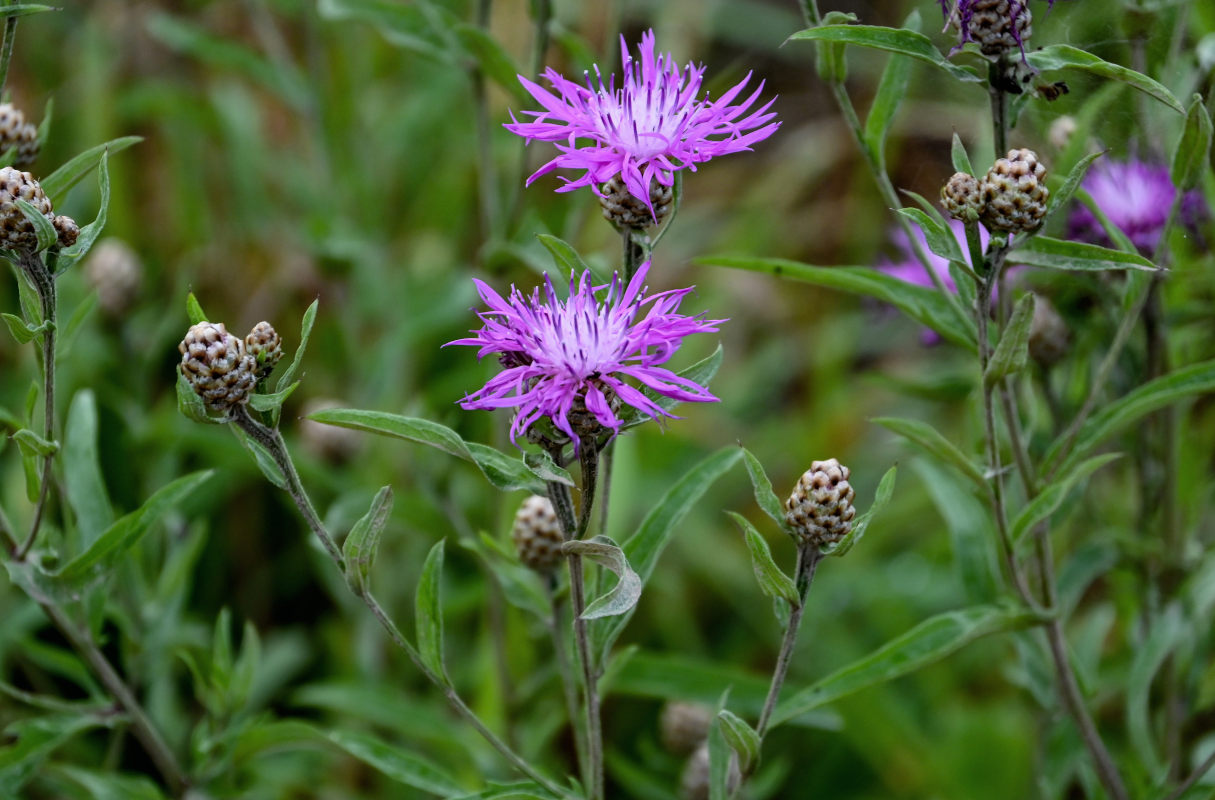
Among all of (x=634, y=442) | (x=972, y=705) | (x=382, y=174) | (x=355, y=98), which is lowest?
(x=972, y=705)

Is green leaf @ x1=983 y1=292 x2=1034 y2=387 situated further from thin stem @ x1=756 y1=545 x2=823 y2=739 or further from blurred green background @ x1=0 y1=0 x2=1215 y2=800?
blurred green background @ x1=0 y1=0 x2=1215 y2=800

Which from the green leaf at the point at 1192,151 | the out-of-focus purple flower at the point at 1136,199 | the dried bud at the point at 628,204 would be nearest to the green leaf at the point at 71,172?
the dried bud at the point at 628,204

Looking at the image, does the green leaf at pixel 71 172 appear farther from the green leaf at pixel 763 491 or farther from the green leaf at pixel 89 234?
the green leaf at pixel 763 491

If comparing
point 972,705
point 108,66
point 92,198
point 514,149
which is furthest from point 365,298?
point 972,705

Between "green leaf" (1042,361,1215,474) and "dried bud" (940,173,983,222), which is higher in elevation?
"dried bud" (940,173,983,222)

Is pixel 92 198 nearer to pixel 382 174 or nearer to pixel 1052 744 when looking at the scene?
pixel 382 174

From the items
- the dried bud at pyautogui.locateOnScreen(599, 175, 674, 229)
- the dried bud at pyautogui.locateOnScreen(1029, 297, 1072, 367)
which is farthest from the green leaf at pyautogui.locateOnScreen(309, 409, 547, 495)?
the dried bud at pyautogui.locateOnScreen(1029, 297, 1072, 367)
